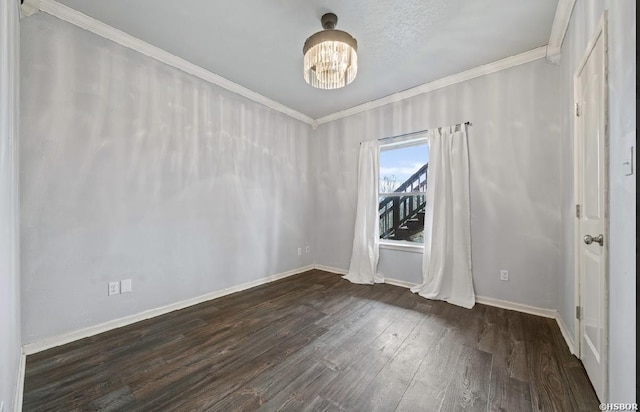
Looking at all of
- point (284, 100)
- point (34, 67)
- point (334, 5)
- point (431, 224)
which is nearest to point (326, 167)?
point (284, 100)

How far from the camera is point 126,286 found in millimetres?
2230

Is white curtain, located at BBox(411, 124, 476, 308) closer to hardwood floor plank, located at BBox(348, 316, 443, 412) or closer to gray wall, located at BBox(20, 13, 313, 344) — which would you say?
hardwood floor plank, located at BBox(348, 316, 443, 412)

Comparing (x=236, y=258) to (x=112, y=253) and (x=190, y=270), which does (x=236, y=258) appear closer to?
(x=190, y=270)

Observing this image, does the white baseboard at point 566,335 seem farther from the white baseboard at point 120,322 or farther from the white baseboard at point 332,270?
the white baseboard at point 120,322

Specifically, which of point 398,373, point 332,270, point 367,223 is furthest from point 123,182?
point 332,270

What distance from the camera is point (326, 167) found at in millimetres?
4191

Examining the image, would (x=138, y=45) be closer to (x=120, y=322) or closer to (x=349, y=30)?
(x=349, y=30)

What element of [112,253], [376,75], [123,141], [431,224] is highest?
[376,75]

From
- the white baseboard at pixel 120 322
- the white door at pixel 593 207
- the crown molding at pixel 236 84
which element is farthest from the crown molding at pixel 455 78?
the white baseboard at pixel 120 322

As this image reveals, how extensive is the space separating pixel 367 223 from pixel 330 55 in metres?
2.36

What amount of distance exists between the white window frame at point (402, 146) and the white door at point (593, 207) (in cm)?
159

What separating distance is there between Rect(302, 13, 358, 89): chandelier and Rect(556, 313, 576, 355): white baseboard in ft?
8.65

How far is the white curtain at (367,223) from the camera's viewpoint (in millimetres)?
3555

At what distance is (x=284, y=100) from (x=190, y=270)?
262 centimetres
